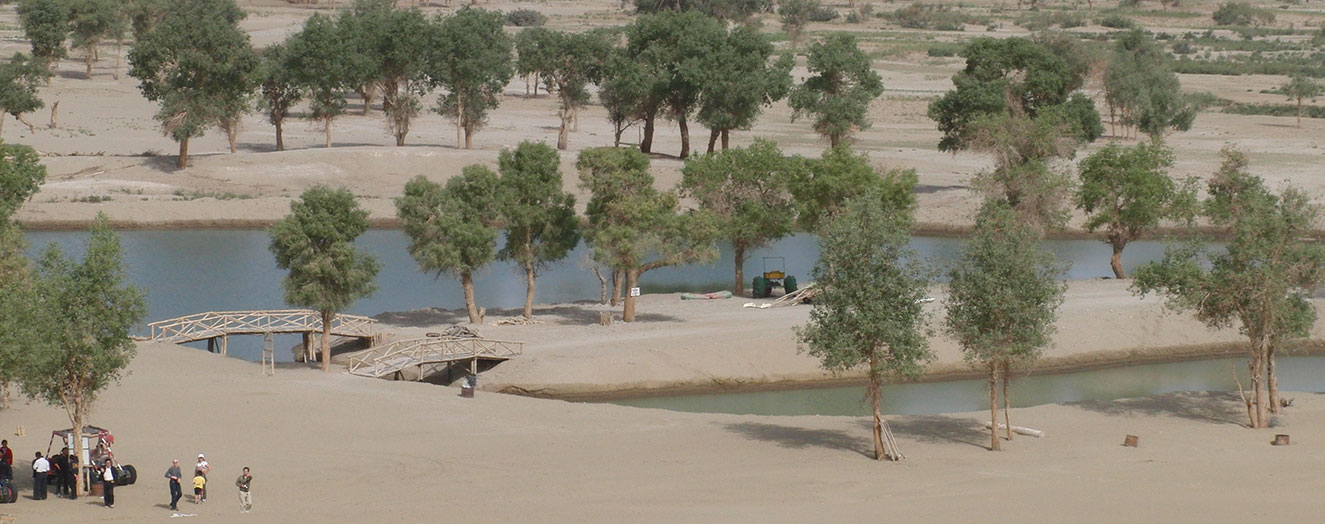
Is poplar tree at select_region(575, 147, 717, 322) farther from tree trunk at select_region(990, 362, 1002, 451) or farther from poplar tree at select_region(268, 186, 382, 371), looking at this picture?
tree trunk at select_region(990, 362, 1002, 451)

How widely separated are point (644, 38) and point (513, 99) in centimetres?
3139

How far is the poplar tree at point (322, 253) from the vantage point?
5050 cm

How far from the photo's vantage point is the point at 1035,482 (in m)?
38.2

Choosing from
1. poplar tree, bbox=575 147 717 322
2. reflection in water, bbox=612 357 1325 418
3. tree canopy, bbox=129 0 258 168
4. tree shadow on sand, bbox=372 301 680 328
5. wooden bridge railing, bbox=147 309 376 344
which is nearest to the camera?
reflection in water, bbox=612 357 1325 418

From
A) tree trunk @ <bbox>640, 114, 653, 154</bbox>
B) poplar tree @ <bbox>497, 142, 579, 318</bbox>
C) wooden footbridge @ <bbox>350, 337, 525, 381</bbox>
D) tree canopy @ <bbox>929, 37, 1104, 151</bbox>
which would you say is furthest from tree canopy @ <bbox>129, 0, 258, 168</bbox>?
wooden footbridge @ <bbox>350, 337, 525, 381</bbox>

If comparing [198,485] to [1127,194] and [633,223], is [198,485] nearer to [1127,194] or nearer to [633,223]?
[633,223]

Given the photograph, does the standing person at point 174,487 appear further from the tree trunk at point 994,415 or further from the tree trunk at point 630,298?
the tree trunk at point 630,298

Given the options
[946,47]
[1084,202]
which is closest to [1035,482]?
[1084,202]

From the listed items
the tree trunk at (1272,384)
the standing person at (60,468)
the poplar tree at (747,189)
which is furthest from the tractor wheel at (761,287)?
the standing person at (60,468)

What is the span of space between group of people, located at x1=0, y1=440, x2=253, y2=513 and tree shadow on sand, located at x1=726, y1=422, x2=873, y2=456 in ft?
46.2

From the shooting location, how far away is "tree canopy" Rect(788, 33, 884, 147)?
9475 centimetres

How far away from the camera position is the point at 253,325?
189ft

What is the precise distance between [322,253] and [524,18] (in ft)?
399

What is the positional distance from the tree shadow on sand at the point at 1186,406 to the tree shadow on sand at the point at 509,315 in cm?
1708
